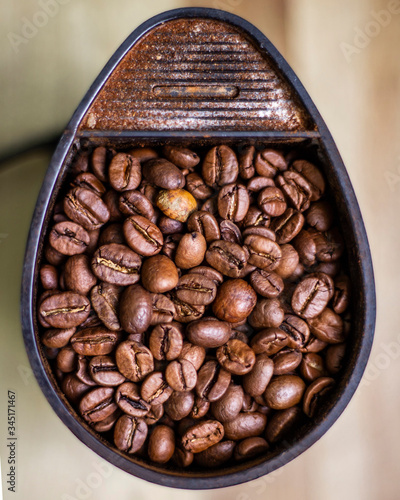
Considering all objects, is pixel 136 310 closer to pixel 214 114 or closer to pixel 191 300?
pixel 191 300

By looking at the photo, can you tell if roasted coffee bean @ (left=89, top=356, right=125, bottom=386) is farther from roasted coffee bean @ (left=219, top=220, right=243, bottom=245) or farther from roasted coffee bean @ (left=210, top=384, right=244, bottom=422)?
roasted coffee bean @ (left=219, top=220, right=243, bottom=245)

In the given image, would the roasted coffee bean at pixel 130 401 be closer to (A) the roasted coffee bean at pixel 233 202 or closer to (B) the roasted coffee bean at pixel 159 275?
(B) the roasted coffee bean at pixel 159 275

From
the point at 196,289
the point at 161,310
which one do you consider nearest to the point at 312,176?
the point at 196,289

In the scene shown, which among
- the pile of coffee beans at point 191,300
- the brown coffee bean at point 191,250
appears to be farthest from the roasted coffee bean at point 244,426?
the brown coffee bean at point 191,250

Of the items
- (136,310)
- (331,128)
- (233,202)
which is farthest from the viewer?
(331,128)

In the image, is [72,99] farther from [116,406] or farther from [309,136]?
[116,406]

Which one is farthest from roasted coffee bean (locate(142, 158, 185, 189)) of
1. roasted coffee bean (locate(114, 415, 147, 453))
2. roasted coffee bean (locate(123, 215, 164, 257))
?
roasted coffee bean (locate(114, 415, 147, 453))
